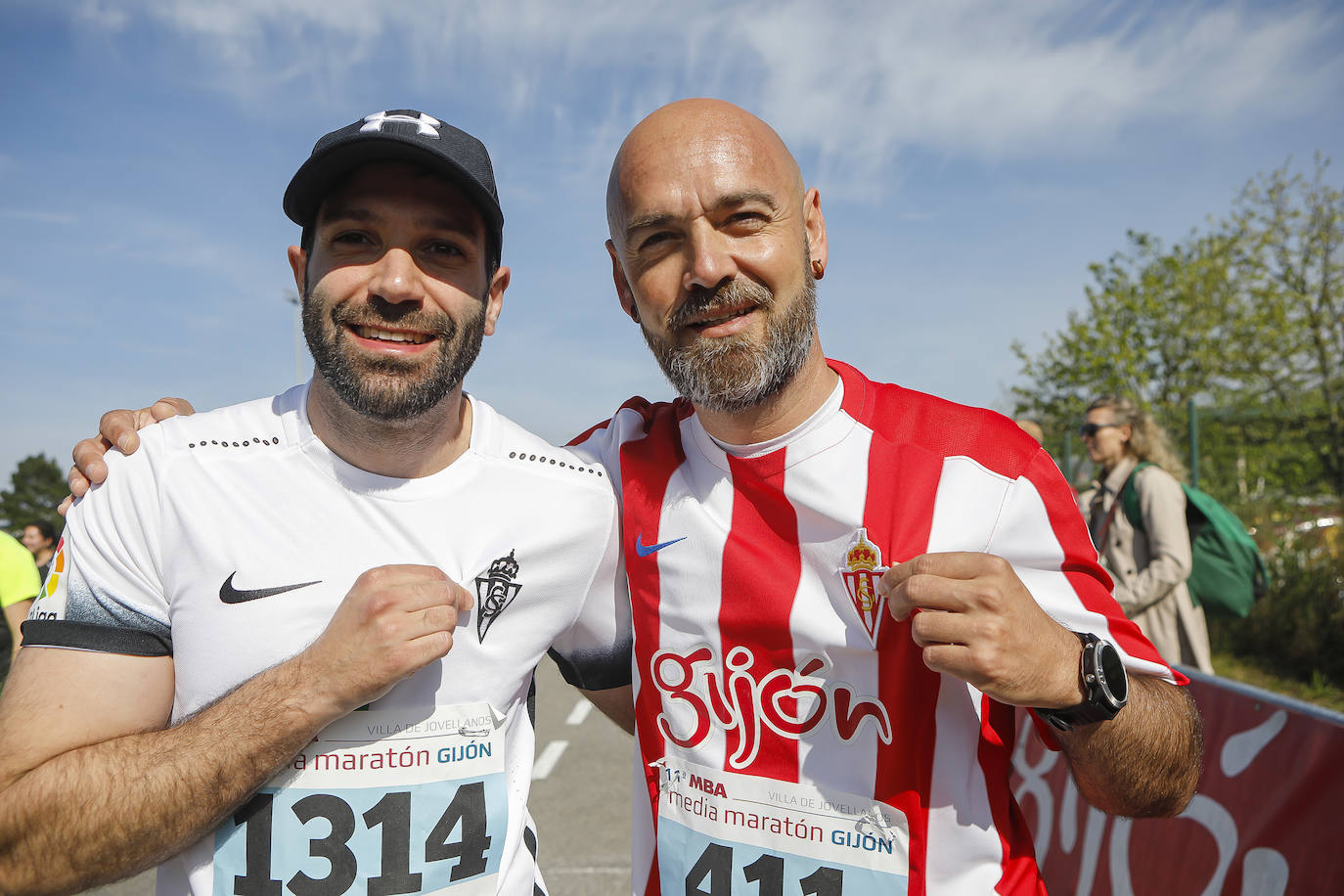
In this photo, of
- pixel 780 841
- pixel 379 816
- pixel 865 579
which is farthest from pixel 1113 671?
pixel 379 816

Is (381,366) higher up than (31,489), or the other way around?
(31,489)

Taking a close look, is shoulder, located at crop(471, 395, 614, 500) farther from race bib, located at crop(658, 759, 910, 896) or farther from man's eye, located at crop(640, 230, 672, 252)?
race bib, located at crop(658, 759, 910, 896)

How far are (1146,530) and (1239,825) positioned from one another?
263 centimetres

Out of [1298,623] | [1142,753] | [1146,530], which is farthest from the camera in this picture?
[1298,623]

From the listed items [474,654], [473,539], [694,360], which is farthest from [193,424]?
[694,360]

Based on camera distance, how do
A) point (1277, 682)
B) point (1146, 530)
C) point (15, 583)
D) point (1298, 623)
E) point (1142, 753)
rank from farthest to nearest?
1. point (1298, 623)
2. point (1277, 682)
3. point (1146, 530)
4. point (15, 583)
5. point (1142, 753)

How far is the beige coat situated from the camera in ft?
15.9

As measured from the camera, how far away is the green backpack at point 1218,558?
16.7ft

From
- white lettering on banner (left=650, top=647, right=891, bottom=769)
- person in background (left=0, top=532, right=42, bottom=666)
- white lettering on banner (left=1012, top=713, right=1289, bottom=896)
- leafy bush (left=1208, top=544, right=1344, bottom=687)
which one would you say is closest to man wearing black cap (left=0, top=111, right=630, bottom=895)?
white lettering on banner (left=650, top=647, right=891, bottom=769)

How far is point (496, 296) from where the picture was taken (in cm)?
229

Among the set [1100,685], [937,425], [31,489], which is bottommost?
[1100,685]

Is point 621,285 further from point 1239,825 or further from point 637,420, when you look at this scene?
point 1239,825

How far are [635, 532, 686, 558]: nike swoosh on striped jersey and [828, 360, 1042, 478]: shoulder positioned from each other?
52 cm

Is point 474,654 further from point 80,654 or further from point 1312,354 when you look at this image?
point 1312,354
